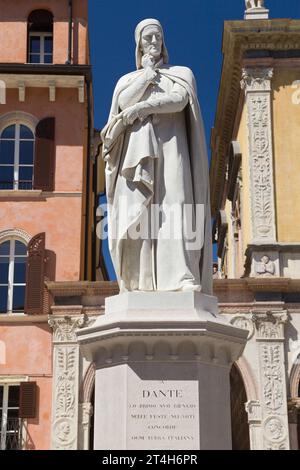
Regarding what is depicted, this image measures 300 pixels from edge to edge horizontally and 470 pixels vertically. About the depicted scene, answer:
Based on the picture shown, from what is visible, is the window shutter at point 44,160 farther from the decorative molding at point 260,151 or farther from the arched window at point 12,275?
the decorative molding at point 260,151

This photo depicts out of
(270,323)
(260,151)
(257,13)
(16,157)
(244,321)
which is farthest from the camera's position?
(257,13)

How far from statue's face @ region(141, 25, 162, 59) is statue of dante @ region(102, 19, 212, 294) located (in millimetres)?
230

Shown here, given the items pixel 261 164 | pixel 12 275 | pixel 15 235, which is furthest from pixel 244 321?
pixel 15 235

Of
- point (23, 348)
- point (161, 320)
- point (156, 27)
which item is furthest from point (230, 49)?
point (161, 320)

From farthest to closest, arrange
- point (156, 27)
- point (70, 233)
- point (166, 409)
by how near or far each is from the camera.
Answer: point (70, 233) → point (156, 27) → point (166, 409)

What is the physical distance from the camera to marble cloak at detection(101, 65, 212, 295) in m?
7.57

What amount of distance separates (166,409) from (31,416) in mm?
16844

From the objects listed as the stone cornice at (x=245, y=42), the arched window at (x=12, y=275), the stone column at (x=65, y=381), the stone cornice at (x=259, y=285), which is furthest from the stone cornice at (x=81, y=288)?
the stone cornice at (x=245, y=42)

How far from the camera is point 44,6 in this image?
27703 mm

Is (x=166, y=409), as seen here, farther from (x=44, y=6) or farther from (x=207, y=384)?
(x=44, y=6)

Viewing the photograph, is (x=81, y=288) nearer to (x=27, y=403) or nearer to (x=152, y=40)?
(x=27, y=403)

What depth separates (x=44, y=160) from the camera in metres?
25.6

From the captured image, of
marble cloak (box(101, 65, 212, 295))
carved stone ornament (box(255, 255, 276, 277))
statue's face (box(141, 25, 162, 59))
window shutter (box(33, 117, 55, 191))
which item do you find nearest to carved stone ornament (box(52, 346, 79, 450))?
window shutter (box(33, 117, 55, 191))

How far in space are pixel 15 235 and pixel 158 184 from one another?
58.3 ft
